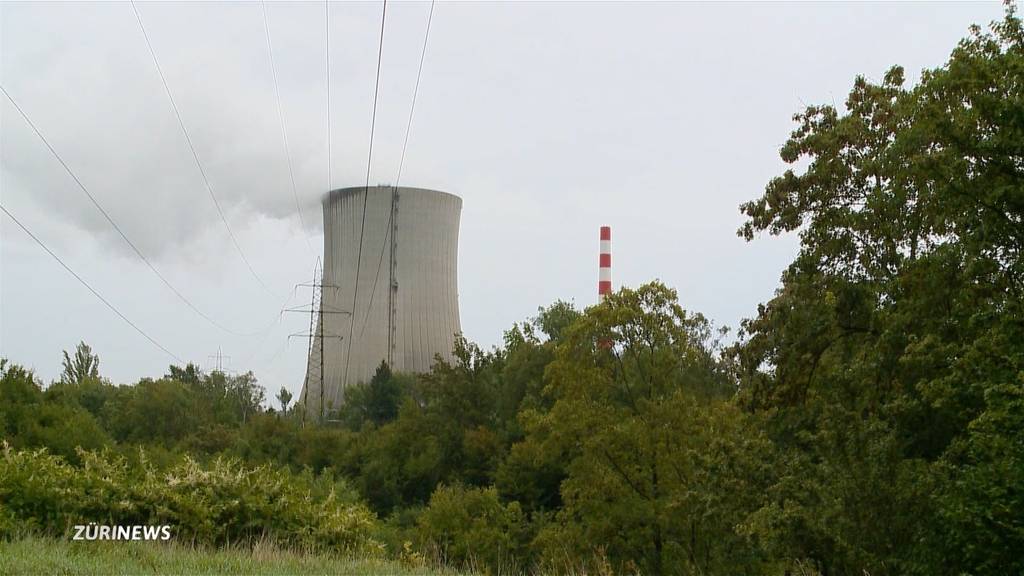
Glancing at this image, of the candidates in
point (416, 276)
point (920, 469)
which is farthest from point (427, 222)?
point (920, 469)

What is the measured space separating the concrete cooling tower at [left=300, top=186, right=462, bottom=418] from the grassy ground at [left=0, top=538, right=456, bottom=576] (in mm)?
25594

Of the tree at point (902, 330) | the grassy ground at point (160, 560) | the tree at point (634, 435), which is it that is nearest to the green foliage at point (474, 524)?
the tree at point (634, 435)

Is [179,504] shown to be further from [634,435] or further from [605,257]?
[605,257]

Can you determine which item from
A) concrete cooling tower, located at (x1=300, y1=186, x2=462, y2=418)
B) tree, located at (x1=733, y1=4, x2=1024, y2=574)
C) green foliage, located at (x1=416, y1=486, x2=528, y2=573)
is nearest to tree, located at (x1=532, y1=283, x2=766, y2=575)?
green foliage, located at (x1=416, y1=486, x2=528, y2=573)

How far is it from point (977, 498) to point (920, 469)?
1.66m

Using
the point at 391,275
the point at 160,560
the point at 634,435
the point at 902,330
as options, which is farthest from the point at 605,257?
the point at 160,560

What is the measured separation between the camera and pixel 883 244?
15.1 meters

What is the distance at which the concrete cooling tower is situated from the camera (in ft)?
113

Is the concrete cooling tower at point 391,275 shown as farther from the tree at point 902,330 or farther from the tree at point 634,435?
the tree at point 902,330

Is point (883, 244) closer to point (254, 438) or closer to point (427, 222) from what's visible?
point (427, 222)

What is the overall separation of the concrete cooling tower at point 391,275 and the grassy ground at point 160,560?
1008 inches

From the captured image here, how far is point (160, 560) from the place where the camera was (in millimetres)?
7926

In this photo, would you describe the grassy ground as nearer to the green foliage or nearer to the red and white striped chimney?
the green foliage

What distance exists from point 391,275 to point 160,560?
92.0ft
